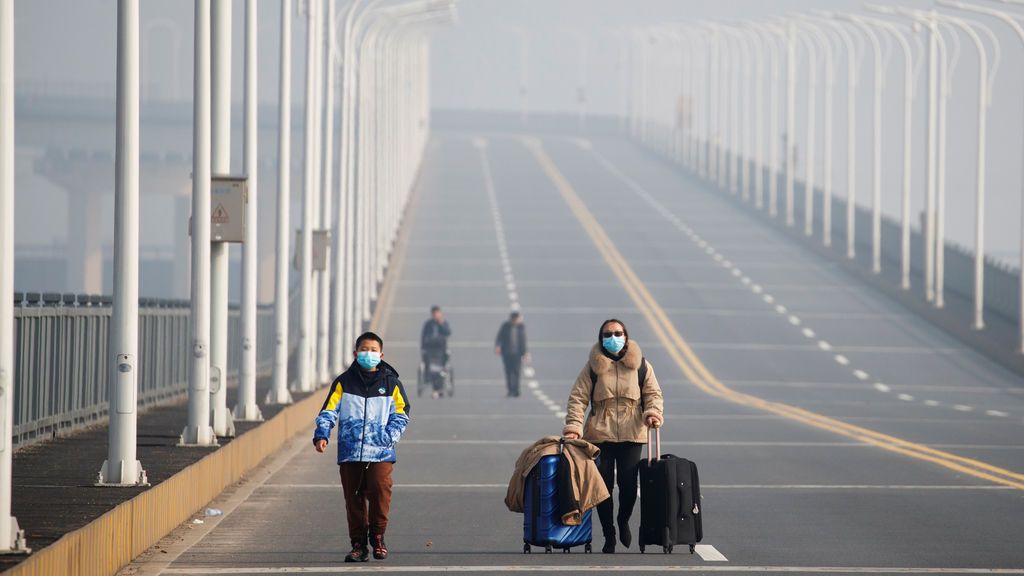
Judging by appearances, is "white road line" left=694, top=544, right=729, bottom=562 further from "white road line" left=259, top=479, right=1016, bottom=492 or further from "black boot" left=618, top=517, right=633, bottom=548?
"white road line" left=259, top=479, right=1016, bottom=492

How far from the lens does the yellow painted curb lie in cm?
1085

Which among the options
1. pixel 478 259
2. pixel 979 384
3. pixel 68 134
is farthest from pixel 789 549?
pixel 68 134

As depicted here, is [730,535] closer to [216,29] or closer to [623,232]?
[216,29]

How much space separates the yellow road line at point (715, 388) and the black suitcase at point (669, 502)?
21.4ft

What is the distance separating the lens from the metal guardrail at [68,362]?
19.8 m

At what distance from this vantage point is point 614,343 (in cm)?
1349

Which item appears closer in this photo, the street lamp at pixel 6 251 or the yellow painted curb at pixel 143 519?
the street lamp at pixel 6 251

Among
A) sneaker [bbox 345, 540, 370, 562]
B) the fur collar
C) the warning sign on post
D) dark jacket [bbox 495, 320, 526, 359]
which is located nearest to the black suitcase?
the fur collar

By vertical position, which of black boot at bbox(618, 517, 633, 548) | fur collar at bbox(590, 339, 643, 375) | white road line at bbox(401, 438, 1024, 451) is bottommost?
white road line at bbox(401, 438, 1024, 451)

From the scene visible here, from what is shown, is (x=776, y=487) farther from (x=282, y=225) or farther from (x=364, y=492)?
(x=282, y=225)

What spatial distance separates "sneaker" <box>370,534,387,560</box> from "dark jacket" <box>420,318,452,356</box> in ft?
85.8

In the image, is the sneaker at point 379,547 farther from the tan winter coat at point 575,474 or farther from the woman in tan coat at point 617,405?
the woman in tan coat at point 617,405

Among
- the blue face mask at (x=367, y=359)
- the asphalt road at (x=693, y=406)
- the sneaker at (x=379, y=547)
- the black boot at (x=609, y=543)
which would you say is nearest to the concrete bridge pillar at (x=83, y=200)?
the asphalt road at (x=693, y=406)

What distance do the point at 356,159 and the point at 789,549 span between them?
1516 inches
